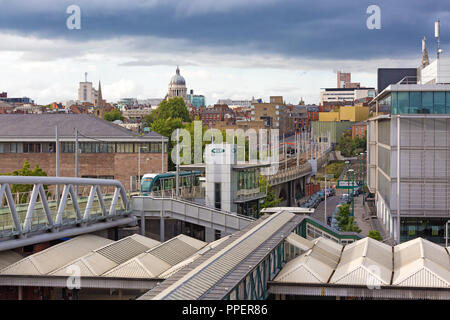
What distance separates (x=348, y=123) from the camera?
17912 centimetres

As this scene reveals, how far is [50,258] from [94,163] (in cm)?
3749

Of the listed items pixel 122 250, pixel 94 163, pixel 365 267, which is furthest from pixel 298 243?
pixel 94 163

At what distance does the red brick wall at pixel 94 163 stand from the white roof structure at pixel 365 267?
36.4 metres

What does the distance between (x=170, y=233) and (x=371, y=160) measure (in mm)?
29248

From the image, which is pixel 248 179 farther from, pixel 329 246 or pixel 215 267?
pixel 215 267

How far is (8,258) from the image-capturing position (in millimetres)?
28578

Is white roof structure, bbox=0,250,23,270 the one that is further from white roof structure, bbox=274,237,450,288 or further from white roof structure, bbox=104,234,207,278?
white roof structure, bbox=274,237,450,288

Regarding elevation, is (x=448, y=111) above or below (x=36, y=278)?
above

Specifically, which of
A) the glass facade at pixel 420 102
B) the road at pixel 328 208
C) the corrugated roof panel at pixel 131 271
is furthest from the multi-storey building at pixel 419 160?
the corrugated roof panel at pixel 131 271

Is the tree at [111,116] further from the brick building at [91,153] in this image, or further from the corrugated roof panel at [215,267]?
the corrugated roof panel at [215,267]
